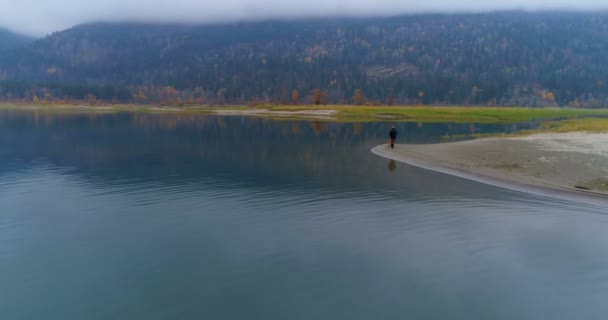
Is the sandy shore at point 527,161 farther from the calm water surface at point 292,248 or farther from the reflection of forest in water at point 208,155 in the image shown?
the reflection of forest in water at point 208,155

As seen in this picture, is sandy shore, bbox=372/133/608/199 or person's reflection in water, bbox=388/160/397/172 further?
person's reflection in water, bbox=388/160/397/172

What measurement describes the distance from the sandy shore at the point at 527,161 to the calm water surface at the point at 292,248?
3.32 metres

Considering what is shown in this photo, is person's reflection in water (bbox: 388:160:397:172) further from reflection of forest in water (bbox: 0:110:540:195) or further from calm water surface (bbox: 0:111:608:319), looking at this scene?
calm water surface (bbox: 0:111:608:319)

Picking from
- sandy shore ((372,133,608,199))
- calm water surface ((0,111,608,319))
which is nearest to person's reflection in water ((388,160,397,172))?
sandy shore ((372,133,608,199))

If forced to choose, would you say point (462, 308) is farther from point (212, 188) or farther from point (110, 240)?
point (212, 188)

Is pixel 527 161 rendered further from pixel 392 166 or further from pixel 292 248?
pixel 292 248

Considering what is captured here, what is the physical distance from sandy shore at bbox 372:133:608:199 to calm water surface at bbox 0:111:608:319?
3.32 m

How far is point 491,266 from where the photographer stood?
63.7ft

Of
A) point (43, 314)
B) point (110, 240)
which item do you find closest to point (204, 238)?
point (110, 240)

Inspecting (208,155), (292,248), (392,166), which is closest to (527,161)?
(392,166)

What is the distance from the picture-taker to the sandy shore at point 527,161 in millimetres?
33312

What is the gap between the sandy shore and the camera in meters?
33.3

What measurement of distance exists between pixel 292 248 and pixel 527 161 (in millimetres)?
29070

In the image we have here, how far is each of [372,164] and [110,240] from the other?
28140 millimetres
